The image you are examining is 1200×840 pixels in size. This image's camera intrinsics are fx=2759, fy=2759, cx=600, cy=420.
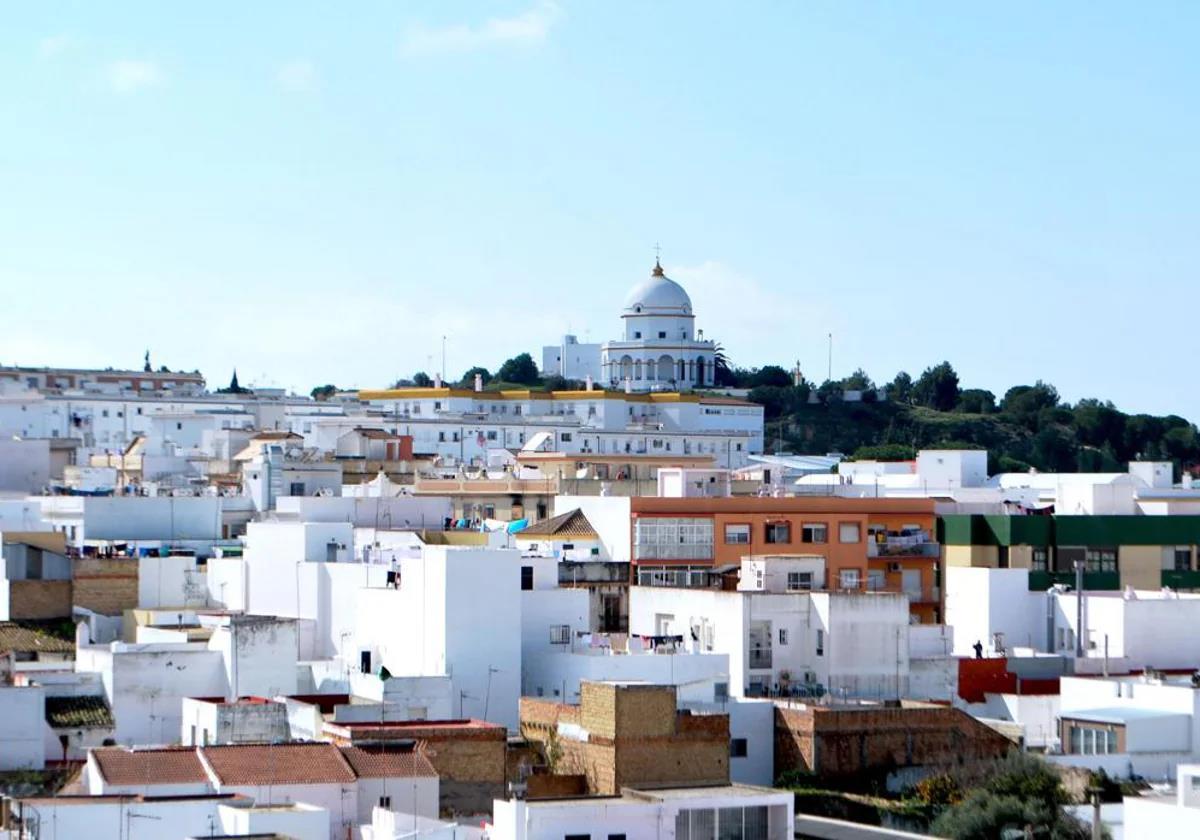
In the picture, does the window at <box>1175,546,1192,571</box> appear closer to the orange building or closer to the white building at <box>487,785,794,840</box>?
the orange building

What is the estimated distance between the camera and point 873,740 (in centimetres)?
3591

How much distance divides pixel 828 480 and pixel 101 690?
1443 inches

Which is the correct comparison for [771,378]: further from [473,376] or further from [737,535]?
[737,535]

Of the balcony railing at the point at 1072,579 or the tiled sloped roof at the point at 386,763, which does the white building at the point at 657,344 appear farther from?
the tiled sloped roof at the point at 386,763

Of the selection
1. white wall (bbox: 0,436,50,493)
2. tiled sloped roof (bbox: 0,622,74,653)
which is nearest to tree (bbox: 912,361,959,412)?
white wall (bbox: 0,436,50,493)

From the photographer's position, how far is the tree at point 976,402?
13375 cm

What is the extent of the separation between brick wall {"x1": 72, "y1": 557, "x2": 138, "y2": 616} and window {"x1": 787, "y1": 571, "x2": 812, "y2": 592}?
10863 mm

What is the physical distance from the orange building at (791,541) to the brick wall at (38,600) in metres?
9.62

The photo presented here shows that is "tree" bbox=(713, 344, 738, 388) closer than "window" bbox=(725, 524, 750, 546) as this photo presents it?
No

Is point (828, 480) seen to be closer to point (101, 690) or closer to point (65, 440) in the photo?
point (65, 440)

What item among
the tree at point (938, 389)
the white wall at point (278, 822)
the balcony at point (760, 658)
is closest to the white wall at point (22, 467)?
the balcony at point (760, 658)

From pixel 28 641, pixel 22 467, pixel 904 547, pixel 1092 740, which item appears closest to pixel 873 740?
pixel 1092 740

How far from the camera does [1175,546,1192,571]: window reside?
2078 inches

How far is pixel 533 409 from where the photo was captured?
109m
